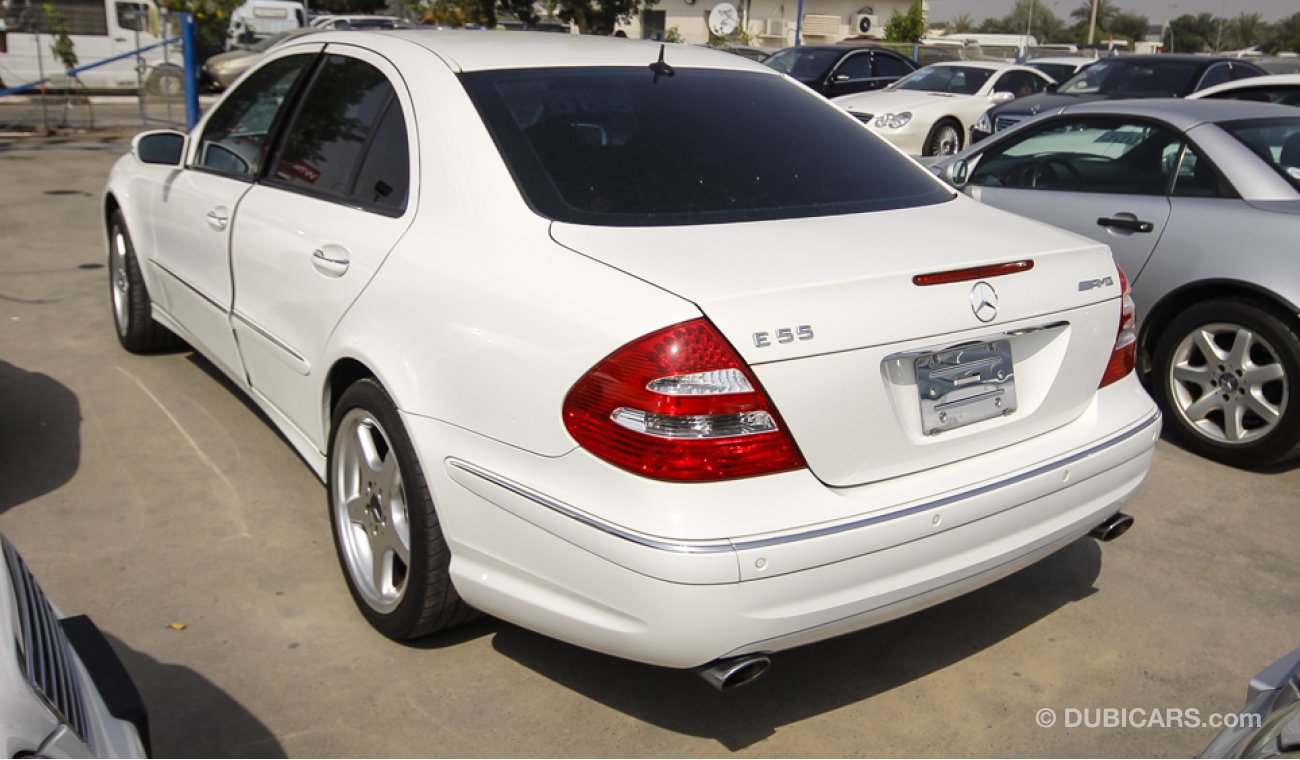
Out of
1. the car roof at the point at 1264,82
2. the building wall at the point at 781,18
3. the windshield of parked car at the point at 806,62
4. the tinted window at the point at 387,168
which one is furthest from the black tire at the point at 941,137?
the building wall at the point at 781,18

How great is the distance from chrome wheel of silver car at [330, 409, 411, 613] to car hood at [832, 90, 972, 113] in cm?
1195

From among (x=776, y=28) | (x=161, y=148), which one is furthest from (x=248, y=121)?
(x=776, y=28)

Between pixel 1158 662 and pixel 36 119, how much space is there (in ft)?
62.8

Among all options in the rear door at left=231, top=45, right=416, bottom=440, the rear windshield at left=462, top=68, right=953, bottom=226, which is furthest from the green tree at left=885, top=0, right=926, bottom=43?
the rear door at left=231, top=45, right=416, bottom=440

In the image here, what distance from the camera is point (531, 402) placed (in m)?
2.64

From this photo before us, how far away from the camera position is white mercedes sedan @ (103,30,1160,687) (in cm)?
249

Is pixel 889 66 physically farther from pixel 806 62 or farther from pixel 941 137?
pixel 941 137

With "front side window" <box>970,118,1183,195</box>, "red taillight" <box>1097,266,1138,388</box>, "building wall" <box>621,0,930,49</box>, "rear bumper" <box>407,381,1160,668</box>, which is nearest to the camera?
"rear bumper" <box>407,381,1160,668</box>

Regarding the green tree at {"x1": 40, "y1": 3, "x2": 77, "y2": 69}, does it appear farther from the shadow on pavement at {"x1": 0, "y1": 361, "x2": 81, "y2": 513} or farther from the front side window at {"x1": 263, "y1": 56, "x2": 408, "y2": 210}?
the front side window at {"x1": 263, "y1": 56, "x2": 408, "y2": 210}

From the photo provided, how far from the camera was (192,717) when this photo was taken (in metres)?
2.95

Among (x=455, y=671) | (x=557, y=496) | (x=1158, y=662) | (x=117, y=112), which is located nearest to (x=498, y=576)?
(x=557, y=496)

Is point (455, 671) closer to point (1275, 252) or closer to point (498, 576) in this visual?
point (498, 576)

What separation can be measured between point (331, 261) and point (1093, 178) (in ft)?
12.9

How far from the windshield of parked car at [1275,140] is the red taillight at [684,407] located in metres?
3.71
